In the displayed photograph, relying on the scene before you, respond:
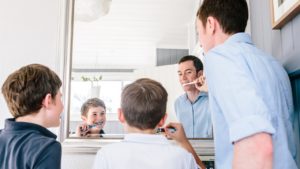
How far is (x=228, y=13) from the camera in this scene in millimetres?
890

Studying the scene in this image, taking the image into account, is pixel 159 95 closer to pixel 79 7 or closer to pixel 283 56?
Result: pixel 283 56

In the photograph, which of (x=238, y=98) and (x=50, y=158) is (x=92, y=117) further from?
(x=238, y=98)

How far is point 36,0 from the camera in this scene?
160cm

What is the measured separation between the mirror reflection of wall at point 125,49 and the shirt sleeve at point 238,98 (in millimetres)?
738

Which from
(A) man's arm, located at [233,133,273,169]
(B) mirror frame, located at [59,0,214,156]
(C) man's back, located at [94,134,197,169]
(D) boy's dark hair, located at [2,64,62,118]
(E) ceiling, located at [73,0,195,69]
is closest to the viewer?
(A) man's arm, located at [233,133,273,169]

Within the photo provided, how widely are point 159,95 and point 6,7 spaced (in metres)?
1.16

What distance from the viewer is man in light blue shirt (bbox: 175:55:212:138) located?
4.75ft

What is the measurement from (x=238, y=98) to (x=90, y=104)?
0.98m

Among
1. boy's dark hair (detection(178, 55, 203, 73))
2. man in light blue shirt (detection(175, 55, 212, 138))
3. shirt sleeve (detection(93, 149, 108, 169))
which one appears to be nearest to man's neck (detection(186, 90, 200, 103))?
man in light blue shirt (detection(175, 55, 212, 138))

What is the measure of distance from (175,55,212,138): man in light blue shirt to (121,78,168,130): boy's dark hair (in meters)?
0.48

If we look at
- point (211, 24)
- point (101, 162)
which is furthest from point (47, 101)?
point (211, 24)

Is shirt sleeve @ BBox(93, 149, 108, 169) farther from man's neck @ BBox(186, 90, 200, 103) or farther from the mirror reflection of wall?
man's neck @ BBox(186, 90, 200, 103)

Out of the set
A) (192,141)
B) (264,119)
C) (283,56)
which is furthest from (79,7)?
(264,119)

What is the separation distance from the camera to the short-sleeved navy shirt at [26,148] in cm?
91
